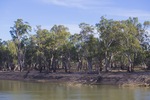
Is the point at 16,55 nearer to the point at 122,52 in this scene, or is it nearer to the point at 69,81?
the point at 69,81

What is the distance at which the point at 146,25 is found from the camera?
6594 centimetres

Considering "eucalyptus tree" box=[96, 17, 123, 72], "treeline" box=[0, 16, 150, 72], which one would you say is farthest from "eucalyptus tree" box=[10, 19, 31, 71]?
"eucalyptus tree" box=[96, 17, 123, 72]

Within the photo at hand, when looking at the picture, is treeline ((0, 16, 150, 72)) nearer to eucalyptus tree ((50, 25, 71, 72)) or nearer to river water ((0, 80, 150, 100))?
eucalyptus tree ((50, 25, 71, 72))

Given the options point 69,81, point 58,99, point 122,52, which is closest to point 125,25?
point 122,52

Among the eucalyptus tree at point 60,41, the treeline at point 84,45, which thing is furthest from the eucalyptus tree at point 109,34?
the eucalyptus tree at point 60,41

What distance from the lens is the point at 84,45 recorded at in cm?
7050

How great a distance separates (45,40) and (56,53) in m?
4.50

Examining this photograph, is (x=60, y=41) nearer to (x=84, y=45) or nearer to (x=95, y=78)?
(x=84, y=45)

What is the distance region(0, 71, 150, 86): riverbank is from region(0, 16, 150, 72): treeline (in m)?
4.00

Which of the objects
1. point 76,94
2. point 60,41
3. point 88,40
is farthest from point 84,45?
point 76,94

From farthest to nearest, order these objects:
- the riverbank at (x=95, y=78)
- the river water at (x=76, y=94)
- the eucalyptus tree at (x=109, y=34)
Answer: the eucalyptus tree at (x=109, y=34), the riverbank at (x=95, y=78), the river water at (x=76, y=94)

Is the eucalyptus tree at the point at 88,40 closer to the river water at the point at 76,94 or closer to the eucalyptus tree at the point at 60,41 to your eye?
the eucalyptus tree at the point at 60,41

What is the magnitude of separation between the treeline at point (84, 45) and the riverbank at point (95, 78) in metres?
4.00

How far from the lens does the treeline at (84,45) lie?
65.6 meters
